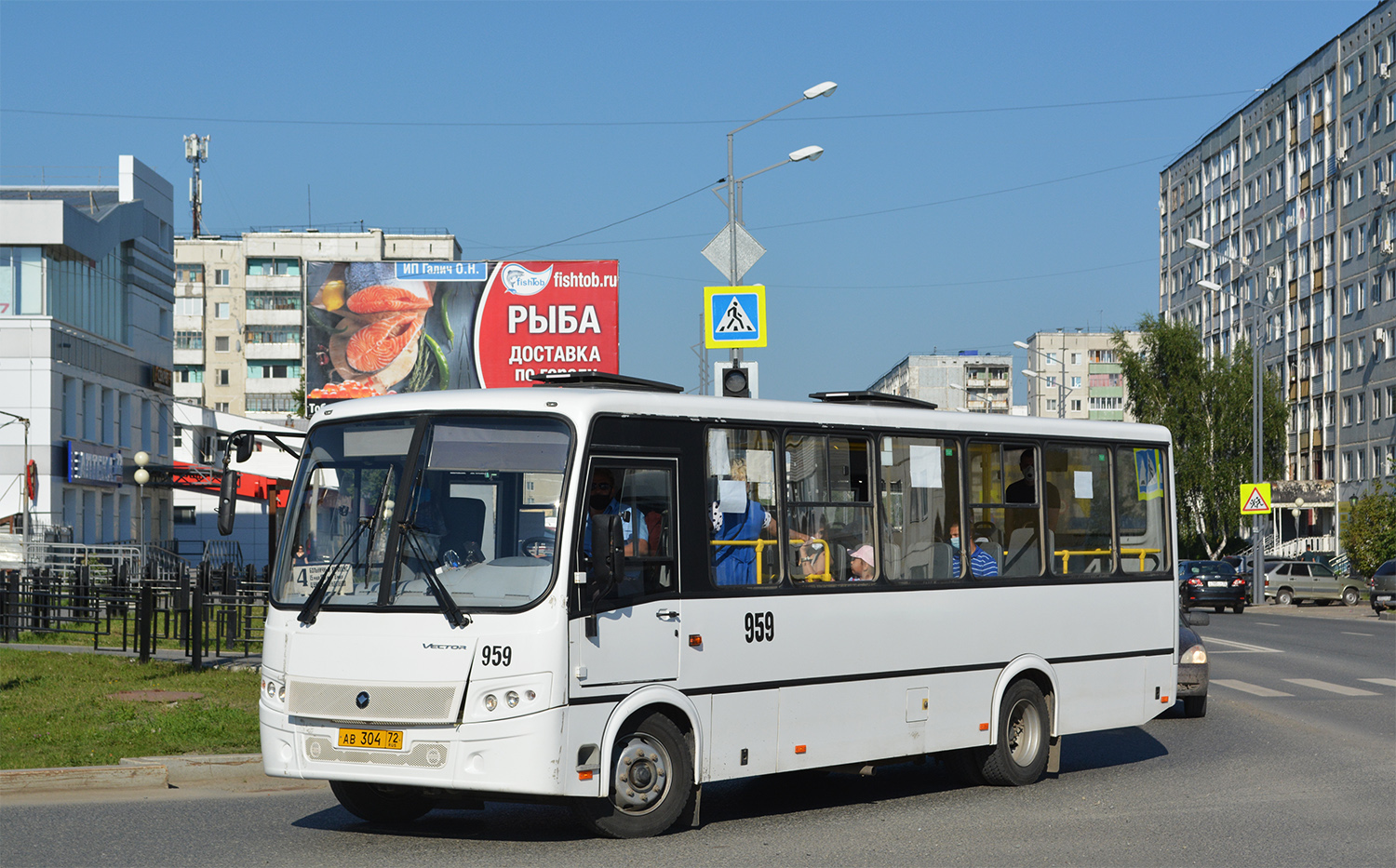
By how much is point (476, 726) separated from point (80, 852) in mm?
2262

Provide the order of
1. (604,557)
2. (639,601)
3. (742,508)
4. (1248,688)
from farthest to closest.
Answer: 1. (1248,688)
2. (742,508)
3. (639,601)
4. (604,557)

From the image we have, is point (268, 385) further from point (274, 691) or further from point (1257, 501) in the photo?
point (274, 691)

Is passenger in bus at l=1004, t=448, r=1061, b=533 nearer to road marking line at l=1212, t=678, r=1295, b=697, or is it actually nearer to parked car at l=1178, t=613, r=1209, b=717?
parked car at l=1178, t=613, r=1209, b=717

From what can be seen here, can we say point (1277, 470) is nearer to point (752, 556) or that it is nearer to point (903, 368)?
point (752, 556)

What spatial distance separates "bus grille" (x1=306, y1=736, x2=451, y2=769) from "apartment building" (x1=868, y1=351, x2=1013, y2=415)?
17686 centimetres

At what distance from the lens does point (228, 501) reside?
10.4 metres

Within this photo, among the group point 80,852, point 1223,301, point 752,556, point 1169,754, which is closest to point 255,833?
point 80,852

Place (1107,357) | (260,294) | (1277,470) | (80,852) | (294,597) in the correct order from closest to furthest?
(80,852), (294,597), (1277,470), (260,294), (1107,357)

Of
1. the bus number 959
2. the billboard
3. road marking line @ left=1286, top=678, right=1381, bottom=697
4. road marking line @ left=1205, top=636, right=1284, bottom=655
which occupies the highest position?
the billboard

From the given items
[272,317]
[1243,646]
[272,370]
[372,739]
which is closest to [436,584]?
[372,739]

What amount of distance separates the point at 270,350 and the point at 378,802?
122591mm

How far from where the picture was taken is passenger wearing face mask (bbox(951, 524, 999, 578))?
39.8 ft

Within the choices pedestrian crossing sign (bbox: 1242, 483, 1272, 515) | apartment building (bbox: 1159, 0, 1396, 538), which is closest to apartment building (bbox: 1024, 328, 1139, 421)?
apartment building (bbox: 1159, 0, 1396, 538)

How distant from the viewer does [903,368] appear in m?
196
